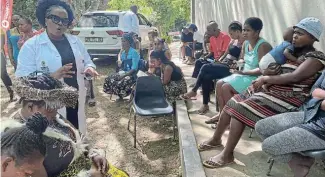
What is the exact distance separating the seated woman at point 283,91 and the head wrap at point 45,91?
1.54 metres

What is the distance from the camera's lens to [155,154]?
446cm

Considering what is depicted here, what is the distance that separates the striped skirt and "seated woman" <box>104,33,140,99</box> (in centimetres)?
360

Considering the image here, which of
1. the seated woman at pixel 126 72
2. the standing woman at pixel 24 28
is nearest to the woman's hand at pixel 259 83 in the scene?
the seated woman at pixel 126 72

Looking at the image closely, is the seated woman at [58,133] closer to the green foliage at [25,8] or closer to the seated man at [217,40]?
the seated man at [217,40]

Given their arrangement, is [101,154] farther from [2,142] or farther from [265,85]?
[265,85]

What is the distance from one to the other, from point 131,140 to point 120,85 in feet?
5.90

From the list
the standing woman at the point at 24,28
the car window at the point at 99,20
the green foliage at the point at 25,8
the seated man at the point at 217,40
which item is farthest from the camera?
the green foliage at the point at 25,8

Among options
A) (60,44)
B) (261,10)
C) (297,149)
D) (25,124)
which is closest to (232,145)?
(297,149)

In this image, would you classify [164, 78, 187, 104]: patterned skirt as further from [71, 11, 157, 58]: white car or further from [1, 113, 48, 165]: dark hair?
[71, 11, 157, 58]: white car

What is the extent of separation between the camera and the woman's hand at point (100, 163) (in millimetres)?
1935

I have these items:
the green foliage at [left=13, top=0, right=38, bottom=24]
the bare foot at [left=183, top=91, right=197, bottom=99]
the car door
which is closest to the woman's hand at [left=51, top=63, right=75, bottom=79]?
the bare foot at [left=183, top=91, right=197, bottom=99]

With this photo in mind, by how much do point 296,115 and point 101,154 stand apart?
1.63 meters

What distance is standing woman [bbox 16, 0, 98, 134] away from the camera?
2717 millimetres

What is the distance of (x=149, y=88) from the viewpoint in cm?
521
